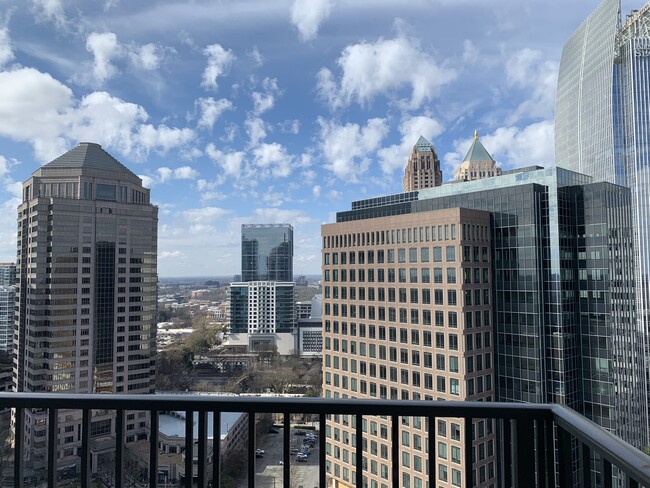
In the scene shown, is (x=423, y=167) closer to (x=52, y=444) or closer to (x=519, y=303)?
(x=519, y=303)

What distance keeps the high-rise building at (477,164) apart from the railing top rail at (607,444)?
1752 inches

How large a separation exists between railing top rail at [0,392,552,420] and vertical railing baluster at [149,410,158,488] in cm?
4

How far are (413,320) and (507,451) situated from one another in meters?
14.5

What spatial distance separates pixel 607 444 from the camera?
0.88 metres

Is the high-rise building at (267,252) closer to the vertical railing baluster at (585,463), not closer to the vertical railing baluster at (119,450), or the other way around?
the vertical railing baluster at (119,450)

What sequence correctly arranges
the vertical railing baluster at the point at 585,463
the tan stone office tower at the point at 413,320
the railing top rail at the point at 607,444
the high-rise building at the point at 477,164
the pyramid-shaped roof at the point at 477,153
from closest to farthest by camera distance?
1. the railing top rail at the point at 607,444
2. the vertical railing baluster at the point at 585,463
3. the tan stone office tower at the point at 413,320
4. the high-rise building at the point at 477,164
5. the pyramid-shaped roof at the point at 477,153

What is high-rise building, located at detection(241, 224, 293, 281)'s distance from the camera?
50594 millimetres

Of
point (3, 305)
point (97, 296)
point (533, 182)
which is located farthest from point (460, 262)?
point (3, 305)

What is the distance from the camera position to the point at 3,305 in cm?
2312

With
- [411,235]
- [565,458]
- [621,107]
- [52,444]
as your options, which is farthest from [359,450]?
[621,107]

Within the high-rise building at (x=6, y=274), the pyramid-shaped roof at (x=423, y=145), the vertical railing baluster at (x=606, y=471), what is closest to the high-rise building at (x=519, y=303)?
the vertical railing baluster at (x=606, y=471)

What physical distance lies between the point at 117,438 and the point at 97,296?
18303mm

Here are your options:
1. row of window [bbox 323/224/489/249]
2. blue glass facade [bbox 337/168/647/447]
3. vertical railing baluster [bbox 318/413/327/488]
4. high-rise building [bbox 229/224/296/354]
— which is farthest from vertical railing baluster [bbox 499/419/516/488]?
high-rise building [bbox 229/224/296/354]

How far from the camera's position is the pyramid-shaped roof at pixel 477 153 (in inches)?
1727
